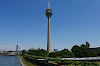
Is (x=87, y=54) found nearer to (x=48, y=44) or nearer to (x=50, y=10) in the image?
(x=48, y=44)

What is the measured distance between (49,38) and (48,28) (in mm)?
10174

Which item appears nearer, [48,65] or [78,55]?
[48,65]

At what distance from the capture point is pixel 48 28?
9906cm

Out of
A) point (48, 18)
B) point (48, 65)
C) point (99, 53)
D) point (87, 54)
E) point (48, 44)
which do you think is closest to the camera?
point (48, 65)

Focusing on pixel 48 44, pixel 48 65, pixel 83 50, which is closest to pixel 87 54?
pixel 83 50

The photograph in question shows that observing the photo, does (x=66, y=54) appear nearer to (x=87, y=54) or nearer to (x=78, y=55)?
(x=78, y=55)

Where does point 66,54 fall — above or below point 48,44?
below

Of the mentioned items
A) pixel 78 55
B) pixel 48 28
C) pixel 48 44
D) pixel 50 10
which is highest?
pixel 50 10

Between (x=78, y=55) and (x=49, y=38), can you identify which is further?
(x=49, y=38)

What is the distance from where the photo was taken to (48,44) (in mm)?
96062

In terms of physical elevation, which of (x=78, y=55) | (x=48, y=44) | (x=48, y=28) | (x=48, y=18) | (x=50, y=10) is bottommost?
(x=78, y=55)

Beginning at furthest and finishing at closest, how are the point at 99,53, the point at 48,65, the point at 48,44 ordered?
the point at 48,44 → the point at 99,53 → the point at 48,65

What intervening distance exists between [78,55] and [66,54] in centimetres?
798

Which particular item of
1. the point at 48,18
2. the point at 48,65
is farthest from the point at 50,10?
the point at 48,65
